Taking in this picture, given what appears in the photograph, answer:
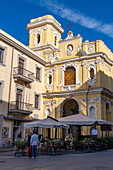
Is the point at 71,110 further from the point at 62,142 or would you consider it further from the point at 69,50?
the point at 62,142

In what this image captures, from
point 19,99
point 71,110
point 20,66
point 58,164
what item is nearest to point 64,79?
point 71,110

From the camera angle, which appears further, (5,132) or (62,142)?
(5,132)

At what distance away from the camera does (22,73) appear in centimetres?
2372

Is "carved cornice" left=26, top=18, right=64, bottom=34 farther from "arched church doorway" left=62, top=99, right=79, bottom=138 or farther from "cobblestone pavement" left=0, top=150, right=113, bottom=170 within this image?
"cobblestone pavement" left=0, top=150, right=113, bottom=170

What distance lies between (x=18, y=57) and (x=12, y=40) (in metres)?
2.00

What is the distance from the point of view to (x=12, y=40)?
73.4 ft

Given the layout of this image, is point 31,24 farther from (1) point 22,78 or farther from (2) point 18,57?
(1) point 22,78

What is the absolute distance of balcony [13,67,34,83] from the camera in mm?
22212

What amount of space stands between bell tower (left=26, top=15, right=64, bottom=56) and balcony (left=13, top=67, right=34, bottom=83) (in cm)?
611

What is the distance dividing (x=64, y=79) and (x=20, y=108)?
6976 millimetres

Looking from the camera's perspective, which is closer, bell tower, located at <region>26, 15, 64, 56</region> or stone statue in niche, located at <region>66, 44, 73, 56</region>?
stone statue in niche, located at <region>66, 44, 73, 56</region>

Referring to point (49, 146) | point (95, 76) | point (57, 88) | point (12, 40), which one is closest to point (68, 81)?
point (57, 88)

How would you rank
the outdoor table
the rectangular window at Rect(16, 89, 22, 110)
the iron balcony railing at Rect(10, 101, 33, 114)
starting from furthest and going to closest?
the rectangular window at Rect(16, 89, 22, 110), the iron balcony railing at Rect(10, 101, 33, 114), the outdoor table

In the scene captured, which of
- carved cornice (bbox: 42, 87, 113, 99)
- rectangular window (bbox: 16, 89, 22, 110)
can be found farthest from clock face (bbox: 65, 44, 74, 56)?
rectangular window (bbox: 16, 89, 22, 110)
